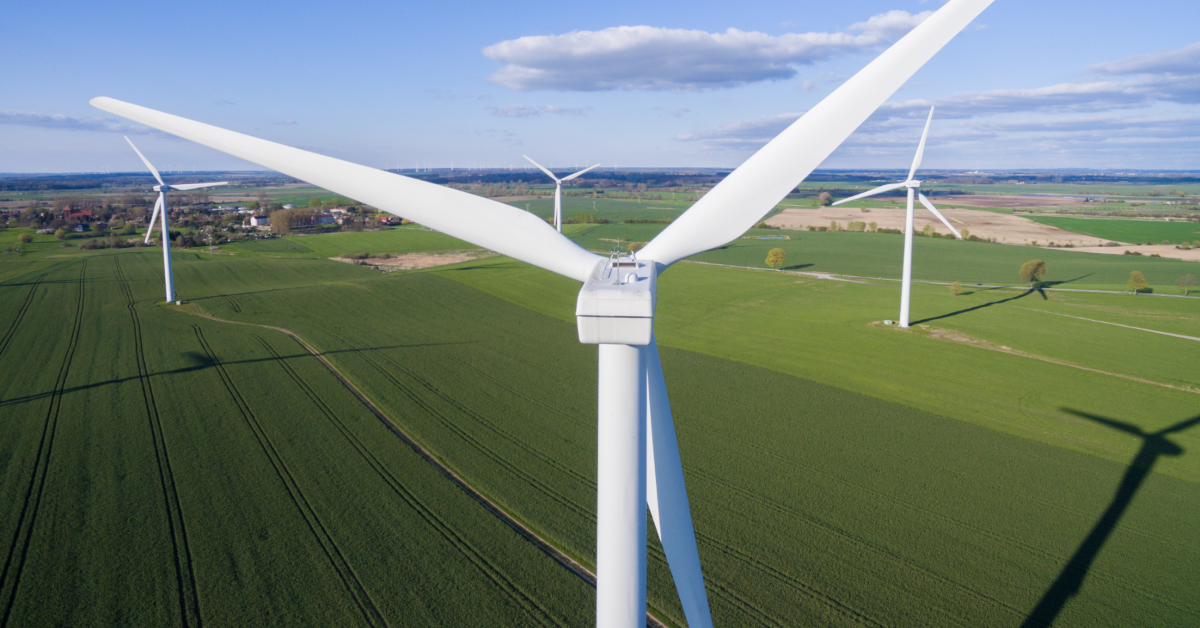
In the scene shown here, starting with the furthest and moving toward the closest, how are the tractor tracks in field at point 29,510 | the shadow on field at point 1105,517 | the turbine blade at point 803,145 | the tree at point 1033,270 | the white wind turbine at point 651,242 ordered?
the tree at point 1033,270, the tractor tracks in field at point 29,510, the shadow on field at point 1105,517, the turbine blade at point 803,145, the white wind turbine at point 651,242

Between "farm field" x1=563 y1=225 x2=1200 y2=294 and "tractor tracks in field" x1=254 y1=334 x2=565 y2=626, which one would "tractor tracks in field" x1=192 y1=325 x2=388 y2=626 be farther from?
"farm field" x1=563 y1=225 x2=1200 y2=294

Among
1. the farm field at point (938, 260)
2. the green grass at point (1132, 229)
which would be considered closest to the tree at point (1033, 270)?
the farm field at point (938, 260)

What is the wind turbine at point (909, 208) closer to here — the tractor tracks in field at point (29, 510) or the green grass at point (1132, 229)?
the tractor tracks in field at point (29, 510)

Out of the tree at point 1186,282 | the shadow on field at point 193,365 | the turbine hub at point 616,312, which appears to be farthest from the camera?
the tree at point 1186,282

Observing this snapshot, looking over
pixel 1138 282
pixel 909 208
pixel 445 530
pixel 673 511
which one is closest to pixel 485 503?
pixel 445 530

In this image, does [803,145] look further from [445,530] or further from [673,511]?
[445,530]
